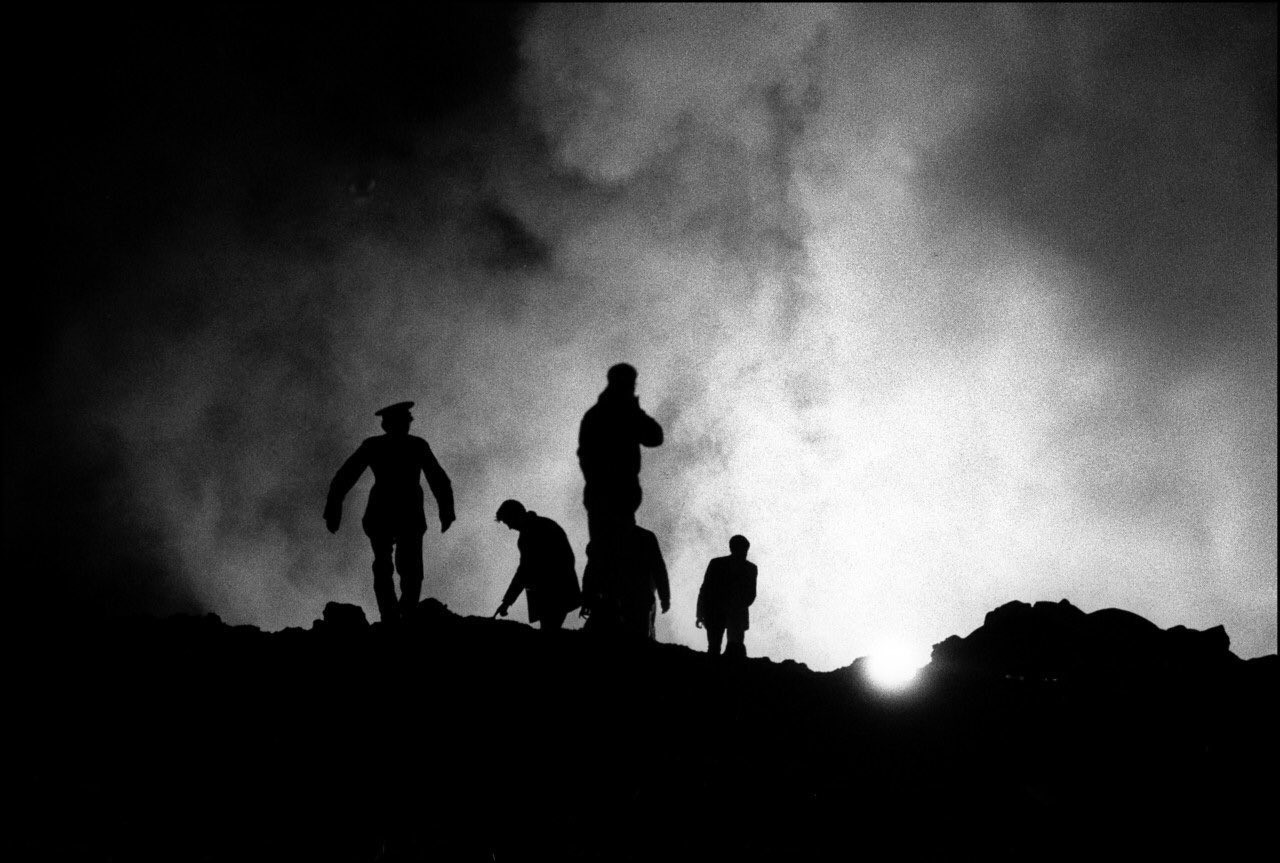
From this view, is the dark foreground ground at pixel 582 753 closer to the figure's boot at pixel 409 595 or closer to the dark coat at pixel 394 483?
the figure's boot at pixel 409 595

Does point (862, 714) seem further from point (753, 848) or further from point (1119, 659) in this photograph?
point (1119, 659)

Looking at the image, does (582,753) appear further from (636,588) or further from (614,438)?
(614,438)

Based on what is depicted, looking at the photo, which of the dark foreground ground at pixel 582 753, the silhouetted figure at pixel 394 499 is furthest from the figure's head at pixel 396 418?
the dark foreground ground at pixel 582 753

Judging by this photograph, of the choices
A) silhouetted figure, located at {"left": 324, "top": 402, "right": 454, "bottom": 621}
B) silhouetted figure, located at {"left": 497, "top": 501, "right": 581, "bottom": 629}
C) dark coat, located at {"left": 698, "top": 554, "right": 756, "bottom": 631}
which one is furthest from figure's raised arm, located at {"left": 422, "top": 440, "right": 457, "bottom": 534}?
dark coat, located at {"left": 698, "top": 554, "right": 756, "bottom": 631}

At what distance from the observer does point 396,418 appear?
1248cm

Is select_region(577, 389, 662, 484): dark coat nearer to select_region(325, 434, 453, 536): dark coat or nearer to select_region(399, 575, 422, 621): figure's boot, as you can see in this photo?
select_region(325, 434, 453, 536): dark coat

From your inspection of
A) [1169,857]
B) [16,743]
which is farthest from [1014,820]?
[16,743]

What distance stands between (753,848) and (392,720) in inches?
161

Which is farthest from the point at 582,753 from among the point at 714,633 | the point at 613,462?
the point at 714,633

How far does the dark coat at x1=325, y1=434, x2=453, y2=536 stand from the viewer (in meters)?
12.2

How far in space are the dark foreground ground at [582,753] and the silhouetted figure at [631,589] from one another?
31 centimetres

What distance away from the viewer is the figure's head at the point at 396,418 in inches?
490

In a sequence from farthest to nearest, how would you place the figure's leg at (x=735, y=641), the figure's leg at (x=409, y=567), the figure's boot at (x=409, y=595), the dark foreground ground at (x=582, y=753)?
the figure's leg at (x=735, y=641)
the figure's boot at (x=409, y=595)
the figure's leg at (x=409, y=567)
the dark foreground ground at (x=582, y=753)

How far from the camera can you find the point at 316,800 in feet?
28.3
